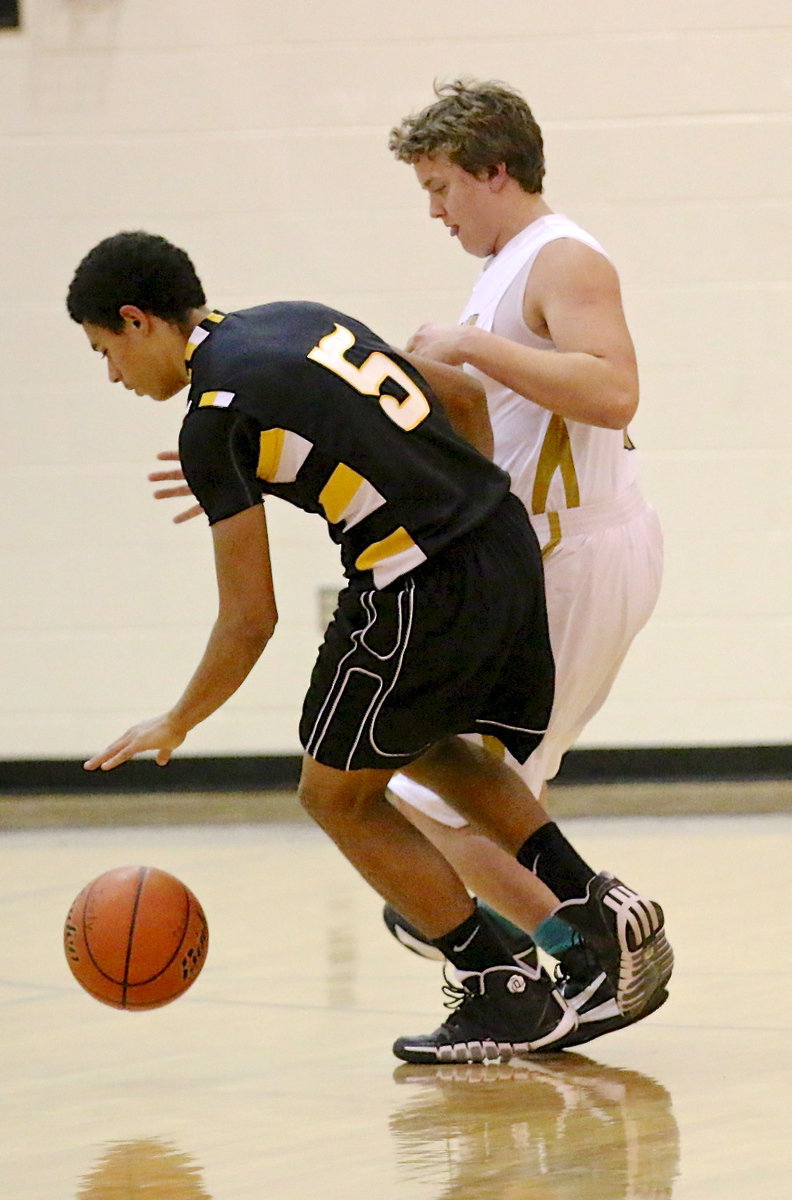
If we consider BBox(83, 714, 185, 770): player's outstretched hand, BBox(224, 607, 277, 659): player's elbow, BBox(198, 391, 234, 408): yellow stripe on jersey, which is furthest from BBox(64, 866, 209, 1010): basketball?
BBox(198, 391, 234, 408): yellow stripe on jersey

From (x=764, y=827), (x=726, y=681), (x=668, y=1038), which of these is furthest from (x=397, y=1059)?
(x=726, y=681)

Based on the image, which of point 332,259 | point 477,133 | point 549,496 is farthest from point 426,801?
point 332,259

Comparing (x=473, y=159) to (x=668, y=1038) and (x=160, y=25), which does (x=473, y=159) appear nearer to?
(x=668, y=1038)

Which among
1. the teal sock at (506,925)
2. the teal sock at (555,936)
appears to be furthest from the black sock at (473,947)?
the teal sock at (506,925)

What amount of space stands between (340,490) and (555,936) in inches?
37.7

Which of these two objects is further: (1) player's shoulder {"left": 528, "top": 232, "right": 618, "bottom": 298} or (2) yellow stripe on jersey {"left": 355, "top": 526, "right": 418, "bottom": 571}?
(1) player's shoulder {"left": 528, "top": 232, "right": 618, "bottom": 298}

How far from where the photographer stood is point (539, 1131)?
281cm

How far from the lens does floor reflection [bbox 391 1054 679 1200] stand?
2.52m

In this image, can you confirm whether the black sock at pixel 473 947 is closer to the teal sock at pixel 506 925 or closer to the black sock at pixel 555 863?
the black sock at pixel 555 863

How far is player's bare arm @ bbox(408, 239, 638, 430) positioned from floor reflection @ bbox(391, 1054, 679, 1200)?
1.18 m

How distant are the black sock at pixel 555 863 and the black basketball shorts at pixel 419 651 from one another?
28cm

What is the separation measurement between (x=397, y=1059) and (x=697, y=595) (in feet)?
12.0

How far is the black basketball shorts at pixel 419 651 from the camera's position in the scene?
3.21 m

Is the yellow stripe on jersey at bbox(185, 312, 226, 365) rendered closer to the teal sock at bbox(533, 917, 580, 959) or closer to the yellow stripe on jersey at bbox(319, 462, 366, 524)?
the yellow stripe on jersey at bbox(319, 462, 366, 524)
